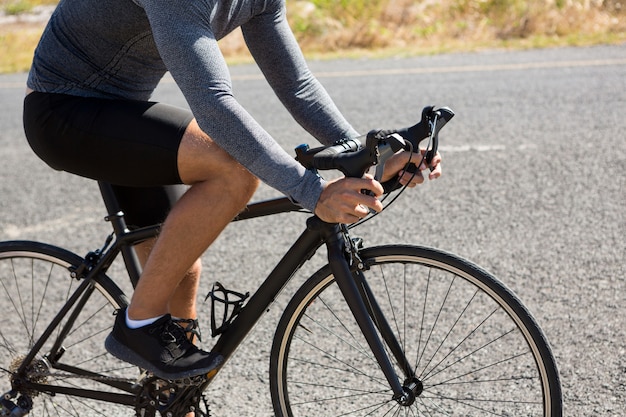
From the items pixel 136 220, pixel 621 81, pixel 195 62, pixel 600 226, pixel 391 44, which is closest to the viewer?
pixel 195 62

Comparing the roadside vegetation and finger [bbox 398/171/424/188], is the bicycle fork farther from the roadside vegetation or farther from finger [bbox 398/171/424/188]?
the roadside vegetation

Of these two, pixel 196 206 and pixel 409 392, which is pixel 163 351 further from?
pixel 409 392

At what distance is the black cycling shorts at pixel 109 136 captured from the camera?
8.21ft

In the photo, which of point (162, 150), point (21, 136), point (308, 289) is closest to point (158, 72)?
point (162, 150)

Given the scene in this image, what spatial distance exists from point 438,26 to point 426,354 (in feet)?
32.3

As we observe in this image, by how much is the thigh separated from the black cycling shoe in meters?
0.44

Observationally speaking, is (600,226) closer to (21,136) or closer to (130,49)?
(130,49)

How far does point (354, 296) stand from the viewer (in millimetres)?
2537

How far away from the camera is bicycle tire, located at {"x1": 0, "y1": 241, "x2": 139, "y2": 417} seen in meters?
2.96

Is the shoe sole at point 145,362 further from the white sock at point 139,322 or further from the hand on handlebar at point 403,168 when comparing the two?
the hand on handlebar at point 403,168

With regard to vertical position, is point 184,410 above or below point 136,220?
below

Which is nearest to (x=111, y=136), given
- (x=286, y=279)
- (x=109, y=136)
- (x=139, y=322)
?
(x=109, y=136)

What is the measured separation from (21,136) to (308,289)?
6844 mm

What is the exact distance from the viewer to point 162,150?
2.49 metres
